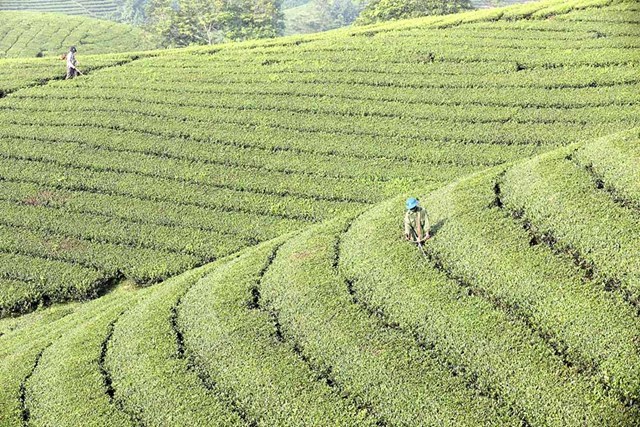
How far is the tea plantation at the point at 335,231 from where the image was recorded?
10.2 metres

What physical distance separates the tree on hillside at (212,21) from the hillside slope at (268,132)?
3641 centimetres

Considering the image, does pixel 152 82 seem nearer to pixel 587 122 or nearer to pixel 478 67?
pixel 478 67

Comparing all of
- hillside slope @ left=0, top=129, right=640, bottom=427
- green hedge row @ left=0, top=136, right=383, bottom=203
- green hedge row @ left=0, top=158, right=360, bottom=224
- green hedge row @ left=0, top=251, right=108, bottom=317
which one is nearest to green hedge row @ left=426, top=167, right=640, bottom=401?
hillside slope @ left=0, top=129, right=640, bottom=427

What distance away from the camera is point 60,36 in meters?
68.7

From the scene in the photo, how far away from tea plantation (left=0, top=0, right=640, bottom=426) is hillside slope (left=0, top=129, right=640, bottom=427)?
4 centimetres

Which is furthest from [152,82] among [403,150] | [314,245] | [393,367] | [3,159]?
[393,367]

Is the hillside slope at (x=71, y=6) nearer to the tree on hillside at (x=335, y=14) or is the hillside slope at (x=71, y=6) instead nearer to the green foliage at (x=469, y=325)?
the tree on hillside at (x=335, y=14)

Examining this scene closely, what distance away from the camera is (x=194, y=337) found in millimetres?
12172

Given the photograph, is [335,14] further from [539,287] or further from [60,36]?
[539,287]

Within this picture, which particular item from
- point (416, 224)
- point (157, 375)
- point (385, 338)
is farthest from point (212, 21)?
point (385, 338)

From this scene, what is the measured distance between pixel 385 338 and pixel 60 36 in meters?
67.1

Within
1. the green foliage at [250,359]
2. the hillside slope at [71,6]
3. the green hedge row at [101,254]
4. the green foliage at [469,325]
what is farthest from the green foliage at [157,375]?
the hillside slope at [71,6]

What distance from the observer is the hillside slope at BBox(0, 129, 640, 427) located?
9.62 metres

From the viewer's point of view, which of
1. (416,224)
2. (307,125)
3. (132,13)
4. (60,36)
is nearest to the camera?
(416,224)
